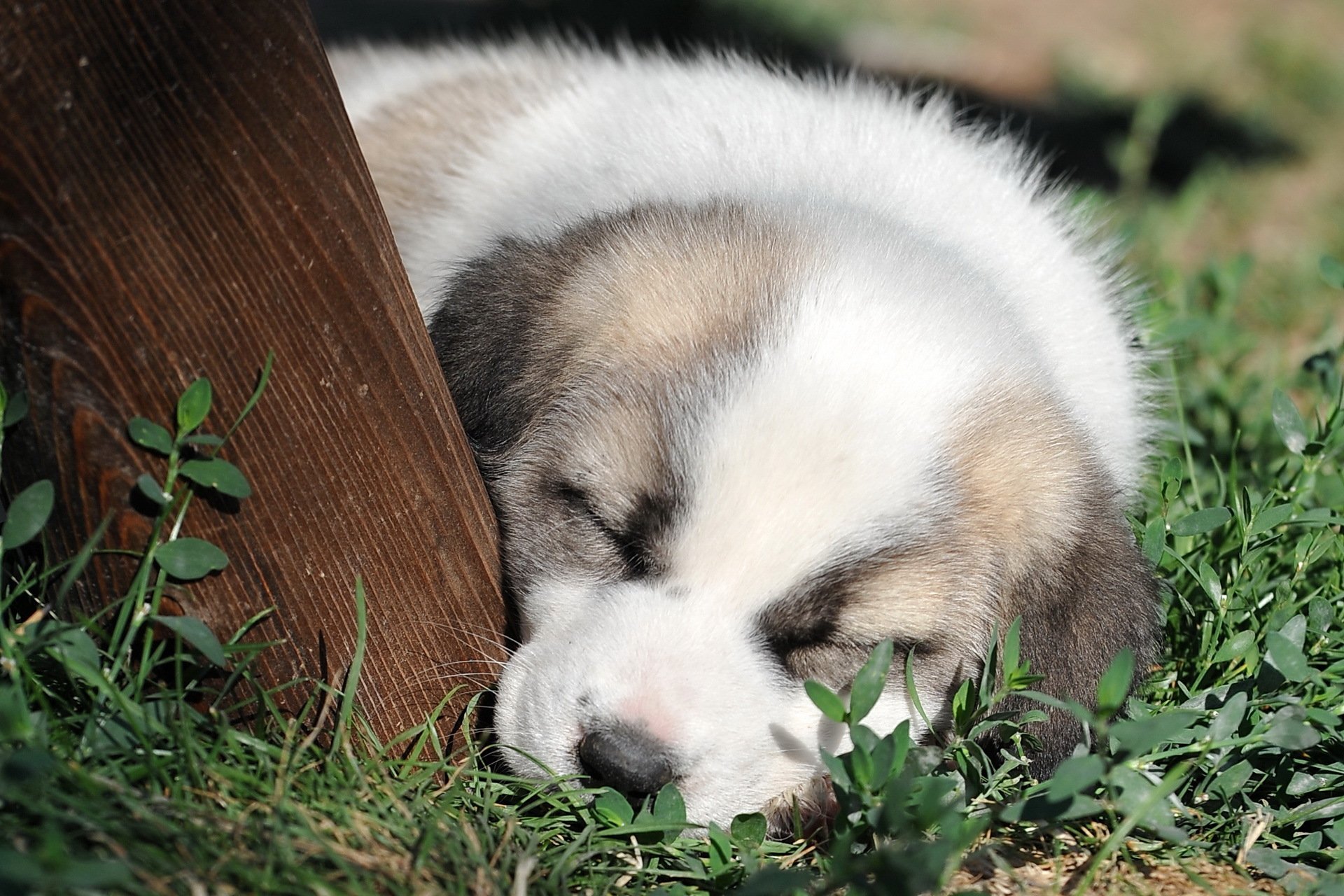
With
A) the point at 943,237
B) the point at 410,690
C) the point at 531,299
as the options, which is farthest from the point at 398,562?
the point at 943,237

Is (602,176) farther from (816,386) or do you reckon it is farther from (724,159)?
(816,386)

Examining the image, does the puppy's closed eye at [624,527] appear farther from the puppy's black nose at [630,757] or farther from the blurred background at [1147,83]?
the blurred background at [1147,83]

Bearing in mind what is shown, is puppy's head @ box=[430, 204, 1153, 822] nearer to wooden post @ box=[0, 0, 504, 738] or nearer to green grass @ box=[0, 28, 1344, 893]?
green grass @ box=[0, 28, 1344, 893]

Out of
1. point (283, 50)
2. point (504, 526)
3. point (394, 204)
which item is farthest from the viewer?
point (394, 204)

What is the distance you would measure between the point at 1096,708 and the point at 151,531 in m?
1.70

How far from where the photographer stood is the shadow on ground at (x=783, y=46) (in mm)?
6633

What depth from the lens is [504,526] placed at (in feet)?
8.49

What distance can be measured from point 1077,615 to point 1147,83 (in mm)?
6227

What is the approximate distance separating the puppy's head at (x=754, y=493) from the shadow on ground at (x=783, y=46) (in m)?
3.54

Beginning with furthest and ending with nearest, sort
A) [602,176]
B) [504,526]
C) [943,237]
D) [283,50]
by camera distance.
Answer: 1. [602,176]
2. [943,237]
3. [504,526]
4. [283,50]

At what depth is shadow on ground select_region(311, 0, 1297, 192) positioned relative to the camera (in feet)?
21.8

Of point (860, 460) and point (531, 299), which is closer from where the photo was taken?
point (860, 460)

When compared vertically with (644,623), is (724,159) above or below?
above

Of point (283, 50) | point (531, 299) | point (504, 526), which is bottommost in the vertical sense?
point (504, 526)
